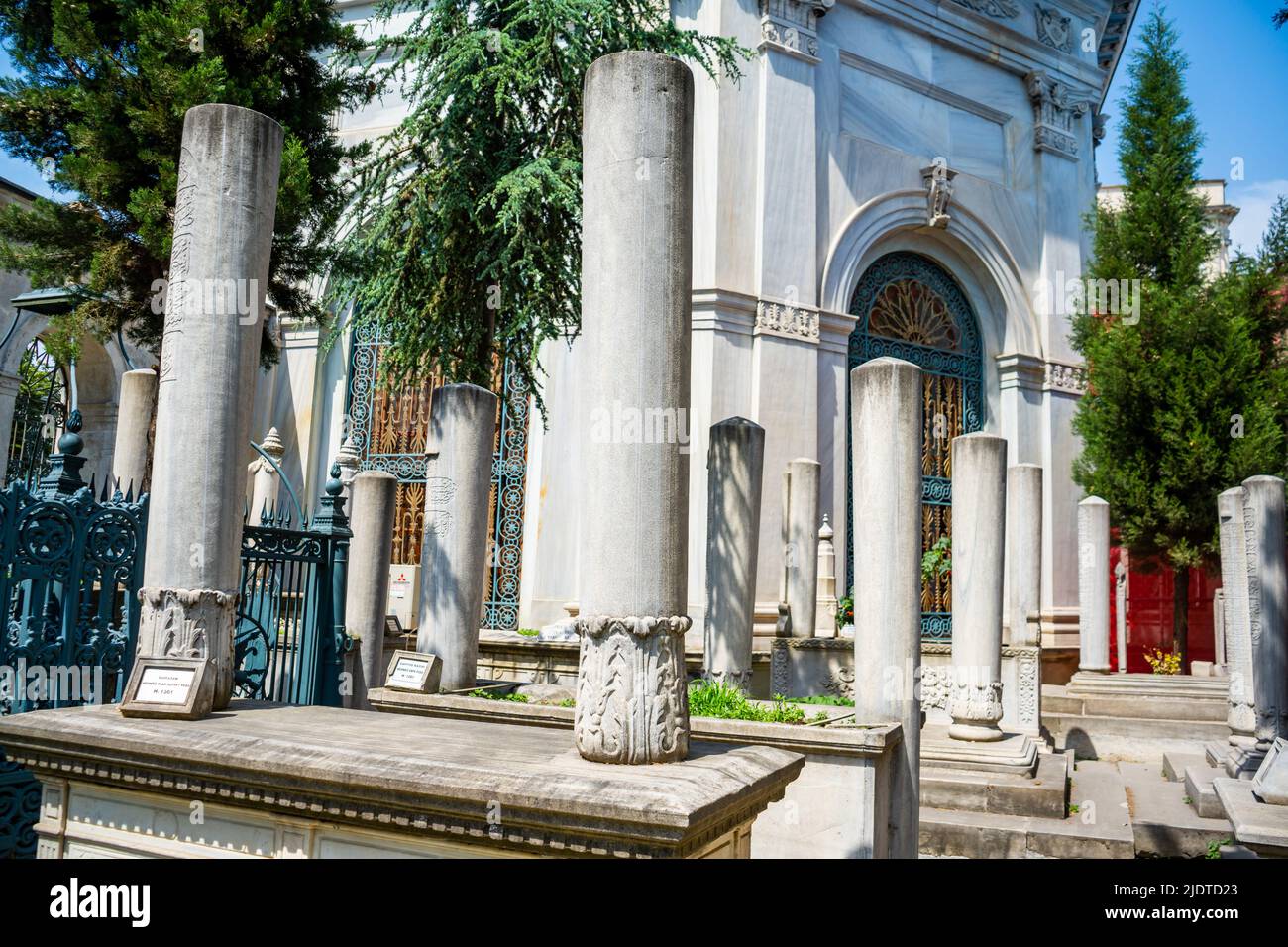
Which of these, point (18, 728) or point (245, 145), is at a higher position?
point (245, 145)

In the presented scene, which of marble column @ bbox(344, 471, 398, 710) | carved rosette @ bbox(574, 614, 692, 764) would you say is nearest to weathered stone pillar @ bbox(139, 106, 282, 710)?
carved rosette @ bbox(574, 614, 692, 764)

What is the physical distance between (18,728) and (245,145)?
9.18 ft

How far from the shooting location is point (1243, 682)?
1056 cm

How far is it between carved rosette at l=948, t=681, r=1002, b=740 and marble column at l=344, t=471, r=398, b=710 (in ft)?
17.6

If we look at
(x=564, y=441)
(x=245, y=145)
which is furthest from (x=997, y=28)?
(x=245, y=145)

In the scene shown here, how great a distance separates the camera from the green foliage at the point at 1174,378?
54.8 ft

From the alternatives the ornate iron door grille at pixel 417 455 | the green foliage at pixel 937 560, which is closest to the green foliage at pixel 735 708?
the ornate iron door grille at pixel 417 455

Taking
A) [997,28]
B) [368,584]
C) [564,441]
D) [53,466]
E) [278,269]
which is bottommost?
[368,584]

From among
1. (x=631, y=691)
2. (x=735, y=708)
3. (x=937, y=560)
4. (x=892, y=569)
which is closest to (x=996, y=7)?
(x=937, y=560)

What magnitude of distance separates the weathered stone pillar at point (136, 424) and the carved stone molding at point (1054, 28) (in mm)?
16710

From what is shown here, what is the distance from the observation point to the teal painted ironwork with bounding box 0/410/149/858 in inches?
209

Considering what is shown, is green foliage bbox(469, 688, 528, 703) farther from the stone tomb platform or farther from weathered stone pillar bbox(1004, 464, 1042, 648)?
weathered stone pillar bbox(1004, 464, 1042, 648)

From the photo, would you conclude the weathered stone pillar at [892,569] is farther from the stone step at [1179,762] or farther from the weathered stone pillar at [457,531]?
the stone step at [1179,762]
